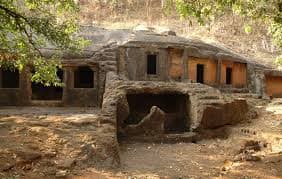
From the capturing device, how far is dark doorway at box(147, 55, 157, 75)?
21.8 meters

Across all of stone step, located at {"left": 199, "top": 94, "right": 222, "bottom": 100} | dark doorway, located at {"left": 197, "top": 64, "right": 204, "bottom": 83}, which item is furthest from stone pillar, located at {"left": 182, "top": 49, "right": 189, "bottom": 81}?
stone step, located at {"left": 199, "top": 94, "right": 222, "bottom": 100}

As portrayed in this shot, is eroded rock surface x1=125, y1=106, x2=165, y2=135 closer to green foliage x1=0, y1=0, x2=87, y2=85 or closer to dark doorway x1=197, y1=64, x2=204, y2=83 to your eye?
green foliage x1=0, y1=0, x2=87, y2=85

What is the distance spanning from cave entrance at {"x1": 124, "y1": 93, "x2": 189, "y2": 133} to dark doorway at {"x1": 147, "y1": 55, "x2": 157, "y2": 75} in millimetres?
2790

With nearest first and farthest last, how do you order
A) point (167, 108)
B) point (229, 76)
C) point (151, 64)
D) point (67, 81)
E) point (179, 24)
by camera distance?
point (67, 81)
point (167, 108)
point (151, 64)
point (229, 76)
point (179, 24)

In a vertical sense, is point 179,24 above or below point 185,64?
above

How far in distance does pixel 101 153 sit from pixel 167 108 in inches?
366

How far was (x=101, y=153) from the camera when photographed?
1077 cm

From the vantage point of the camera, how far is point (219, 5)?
10.2 meters

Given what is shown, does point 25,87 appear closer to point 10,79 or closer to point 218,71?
point 10,79

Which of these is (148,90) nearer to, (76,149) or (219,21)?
(76,149)

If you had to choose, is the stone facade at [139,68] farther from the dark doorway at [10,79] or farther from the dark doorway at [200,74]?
the dark doorway at [10,79]

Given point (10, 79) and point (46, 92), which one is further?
point (46, 92)

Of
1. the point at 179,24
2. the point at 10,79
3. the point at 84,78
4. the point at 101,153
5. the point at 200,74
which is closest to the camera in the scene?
the point at 101,153

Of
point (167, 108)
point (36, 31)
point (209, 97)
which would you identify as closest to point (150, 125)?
point (209, 97)
